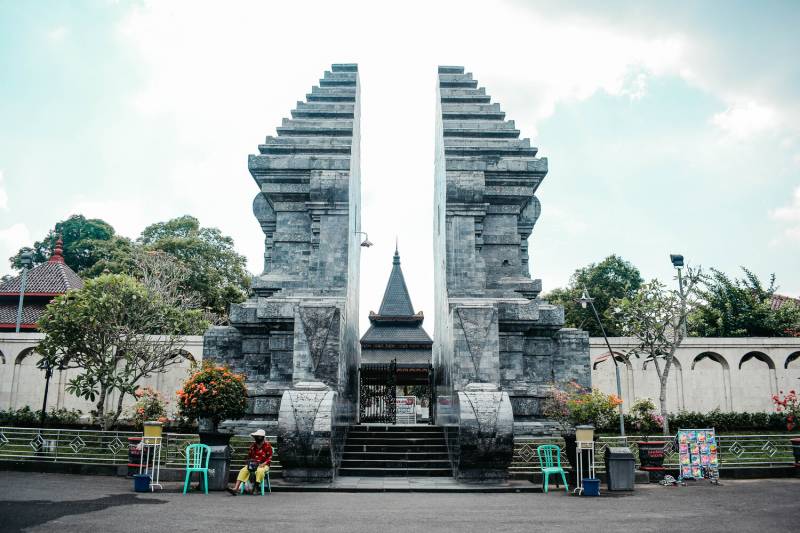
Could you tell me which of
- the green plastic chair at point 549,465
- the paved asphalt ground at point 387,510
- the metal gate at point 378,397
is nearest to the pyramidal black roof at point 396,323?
the metal gate at point 378,397

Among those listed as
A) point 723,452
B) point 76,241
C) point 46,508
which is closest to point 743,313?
point 723,452

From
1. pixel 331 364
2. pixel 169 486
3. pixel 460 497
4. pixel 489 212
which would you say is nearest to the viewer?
pixel 460 497

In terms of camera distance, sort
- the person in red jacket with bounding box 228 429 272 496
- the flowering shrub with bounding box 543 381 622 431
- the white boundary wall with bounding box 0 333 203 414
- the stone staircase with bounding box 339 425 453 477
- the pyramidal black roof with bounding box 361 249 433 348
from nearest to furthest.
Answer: the person in red jacket with bounding box 228 429 272 496 → the flowering shrub with bounding box 543 381 622 431 → the stone staircase with bounding box 339 425 453 477 → the white boundary wall with bounding box 0 333 203 414 → the pyramidal black roof with bounding box 361 249 433 348

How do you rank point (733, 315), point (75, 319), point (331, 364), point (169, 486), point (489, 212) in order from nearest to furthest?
point (169, 486), point (331, 364), point (75, 319), point (489, 212), point (733, 315)

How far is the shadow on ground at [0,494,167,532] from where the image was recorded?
329 inches

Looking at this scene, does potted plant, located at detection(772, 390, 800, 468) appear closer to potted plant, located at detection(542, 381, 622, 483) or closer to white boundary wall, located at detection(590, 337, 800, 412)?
white boundary wall, located at detection(590, 337, 800, 412)

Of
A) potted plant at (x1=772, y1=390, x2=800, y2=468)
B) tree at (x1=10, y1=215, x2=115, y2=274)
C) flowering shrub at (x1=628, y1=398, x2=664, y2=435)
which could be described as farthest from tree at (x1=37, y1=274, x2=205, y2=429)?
tree at (x1=10, y1=215, x2=115, y2=274)

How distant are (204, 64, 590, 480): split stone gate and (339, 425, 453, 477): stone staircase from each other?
50 cm

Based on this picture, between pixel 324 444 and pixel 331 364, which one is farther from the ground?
pixel 331 364

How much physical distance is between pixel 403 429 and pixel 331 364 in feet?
9.51

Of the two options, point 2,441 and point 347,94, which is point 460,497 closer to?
point 2,441

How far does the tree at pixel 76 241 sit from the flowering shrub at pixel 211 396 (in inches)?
1394

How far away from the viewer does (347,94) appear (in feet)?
73.5

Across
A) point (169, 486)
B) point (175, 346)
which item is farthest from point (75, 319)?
point (169, 486)
